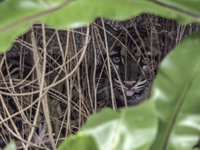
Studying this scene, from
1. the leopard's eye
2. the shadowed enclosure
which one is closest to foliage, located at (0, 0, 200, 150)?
the shadowed enclosure

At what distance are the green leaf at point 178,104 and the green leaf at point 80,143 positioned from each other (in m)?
0.11

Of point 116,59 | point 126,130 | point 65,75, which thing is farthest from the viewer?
point 116,59

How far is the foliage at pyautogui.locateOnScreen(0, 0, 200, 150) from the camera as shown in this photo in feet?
1.25

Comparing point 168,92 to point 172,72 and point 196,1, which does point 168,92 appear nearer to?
point 172,72

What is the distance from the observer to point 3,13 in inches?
16.8

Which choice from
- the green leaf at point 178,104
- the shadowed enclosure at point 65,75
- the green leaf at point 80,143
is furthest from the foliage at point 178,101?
the shadowed enclosure at point 65,75

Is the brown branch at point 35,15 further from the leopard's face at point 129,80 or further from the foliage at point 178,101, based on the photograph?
the leopard's face at point 129,80

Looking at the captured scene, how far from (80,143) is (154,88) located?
0.12 meters

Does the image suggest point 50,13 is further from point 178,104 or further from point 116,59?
point 116,59

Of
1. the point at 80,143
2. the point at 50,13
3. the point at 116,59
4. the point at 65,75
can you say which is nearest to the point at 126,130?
the point at 80,143

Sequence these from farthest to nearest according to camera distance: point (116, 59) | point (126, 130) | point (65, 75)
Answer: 1. point (116, 59)
2. point (65, 75)
3. point (126, 130)

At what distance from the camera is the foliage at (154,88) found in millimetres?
380

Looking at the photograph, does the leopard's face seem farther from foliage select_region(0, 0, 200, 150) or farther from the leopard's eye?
foliage select_region(0, 0, 200, 150)

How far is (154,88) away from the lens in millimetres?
452
